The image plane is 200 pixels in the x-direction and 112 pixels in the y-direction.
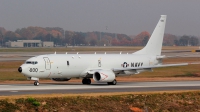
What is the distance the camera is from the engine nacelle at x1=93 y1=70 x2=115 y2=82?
45.0 m

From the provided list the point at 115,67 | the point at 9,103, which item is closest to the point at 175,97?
the point at 9,103

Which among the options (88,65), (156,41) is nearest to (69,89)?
(88,65)

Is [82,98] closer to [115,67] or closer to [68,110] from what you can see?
[68,110]

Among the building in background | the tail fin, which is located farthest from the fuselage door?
the building in background

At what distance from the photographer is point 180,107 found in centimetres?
3066

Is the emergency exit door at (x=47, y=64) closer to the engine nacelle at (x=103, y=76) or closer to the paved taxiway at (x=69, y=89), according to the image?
the paved taxiway at (x=69, y=89)

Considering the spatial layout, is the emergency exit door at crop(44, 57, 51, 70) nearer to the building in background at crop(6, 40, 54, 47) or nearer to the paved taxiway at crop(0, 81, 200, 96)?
the paved taxiway at crop(0, 81, 200, 96)

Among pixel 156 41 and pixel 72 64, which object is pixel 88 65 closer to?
pixel 72 64

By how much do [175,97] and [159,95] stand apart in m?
1.25

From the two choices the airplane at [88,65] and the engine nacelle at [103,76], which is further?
the engine nacelle at [103,76]

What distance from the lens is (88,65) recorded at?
46.5 m

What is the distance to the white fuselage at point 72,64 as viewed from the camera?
42.9m

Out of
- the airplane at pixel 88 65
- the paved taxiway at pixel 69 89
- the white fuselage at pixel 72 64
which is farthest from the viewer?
the airplane at pixel 88 65

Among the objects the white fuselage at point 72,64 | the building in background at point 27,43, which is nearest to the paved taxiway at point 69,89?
the white fuselage at point 72,64
